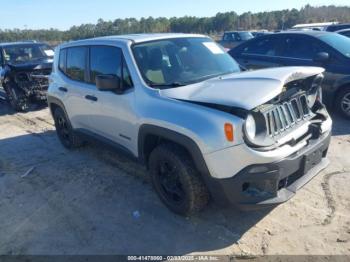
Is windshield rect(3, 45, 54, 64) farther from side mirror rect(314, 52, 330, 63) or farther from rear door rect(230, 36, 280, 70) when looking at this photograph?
side mirror rect(314, 52, 330, 63)

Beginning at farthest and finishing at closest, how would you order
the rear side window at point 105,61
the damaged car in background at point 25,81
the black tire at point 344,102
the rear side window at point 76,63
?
the damaged car in background at point 25,81, the black tire at point 344,102, the rear side window at point 76,63, the rear side window at point 105,61

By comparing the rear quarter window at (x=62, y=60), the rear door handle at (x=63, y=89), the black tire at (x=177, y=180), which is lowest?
the black tire at (x=177, y=180)

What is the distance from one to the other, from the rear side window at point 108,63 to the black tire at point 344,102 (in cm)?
436

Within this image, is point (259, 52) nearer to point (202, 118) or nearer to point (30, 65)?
point (202, 118)

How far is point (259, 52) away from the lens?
748cm

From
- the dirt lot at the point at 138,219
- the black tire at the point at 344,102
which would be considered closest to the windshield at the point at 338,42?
the black tire at the point at 344,102

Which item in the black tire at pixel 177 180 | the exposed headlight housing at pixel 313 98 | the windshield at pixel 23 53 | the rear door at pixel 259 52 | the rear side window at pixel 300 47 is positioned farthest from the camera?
the windshield at pixel 23 53

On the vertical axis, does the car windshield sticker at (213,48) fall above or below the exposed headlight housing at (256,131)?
above

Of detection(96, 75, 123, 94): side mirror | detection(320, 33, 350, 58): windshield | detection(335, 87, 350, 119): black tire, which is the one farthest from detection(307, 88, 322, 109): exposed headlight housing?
detection(320, 33, 350, 58): windshield

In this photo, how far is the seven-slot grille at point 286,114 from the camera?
3.02 meters

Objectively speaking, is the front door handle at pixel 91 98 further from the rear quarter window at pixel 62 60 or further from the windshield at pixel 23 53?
the windshield at pixel 23 53

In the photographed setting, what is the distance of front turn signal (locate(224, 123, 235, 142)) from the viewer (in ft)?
9.14

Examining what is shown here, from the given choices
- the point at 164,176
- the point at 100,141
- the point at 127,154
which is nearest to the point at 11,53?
the point at 100,141

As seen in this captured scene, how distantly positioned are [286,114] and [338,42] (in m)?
4.39
